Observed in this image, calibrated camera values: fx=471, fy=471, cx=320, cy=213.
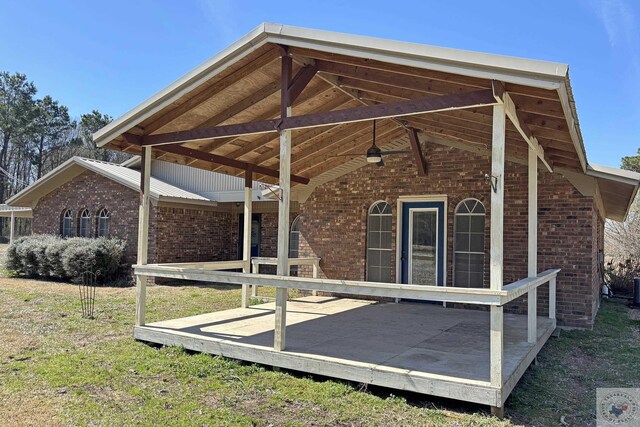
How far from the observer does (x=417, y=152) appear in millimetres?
9516

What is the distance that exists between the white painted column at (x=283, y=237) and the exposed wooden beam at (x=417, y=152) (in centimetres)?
411

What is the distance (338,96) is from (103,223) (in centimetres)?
1239

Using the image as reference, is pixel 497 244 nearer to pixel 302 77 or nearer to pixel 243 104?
pixel 302 77

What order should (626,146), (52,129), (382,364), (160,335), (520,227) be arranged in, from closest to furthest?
(382,364)
(160,335)
(520,227)
(626,146)
(52,129)

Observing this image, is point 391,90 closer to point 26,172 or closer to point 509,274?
point 509,274

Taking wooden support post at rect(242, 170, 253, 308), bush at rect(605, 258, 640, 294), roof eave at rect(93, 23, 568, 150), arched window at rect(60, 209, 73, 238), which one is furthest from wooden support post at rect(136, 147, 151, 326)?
bush at rect(605, 258, 640, 294)

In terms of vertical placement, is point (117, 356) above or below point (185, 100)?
below

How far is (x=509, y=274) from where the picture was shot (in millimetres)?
9023

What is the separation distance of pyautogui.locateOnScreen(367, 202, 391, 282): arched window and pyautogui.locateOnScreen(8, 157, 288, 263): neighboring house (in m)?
5.99

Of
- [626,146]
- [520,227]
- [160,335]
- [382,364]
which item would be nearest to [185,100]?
[160,335]

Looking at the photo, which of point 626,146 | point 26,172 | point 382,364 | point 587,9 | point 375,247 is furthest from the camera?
point 26,172

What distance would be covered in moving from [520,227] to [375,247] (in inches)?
123

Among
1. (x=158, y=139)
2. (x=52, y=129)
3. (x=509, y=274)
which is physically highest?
(x=52, y=129)

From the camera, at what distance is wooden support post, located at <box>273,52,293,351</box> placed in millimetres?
5629
